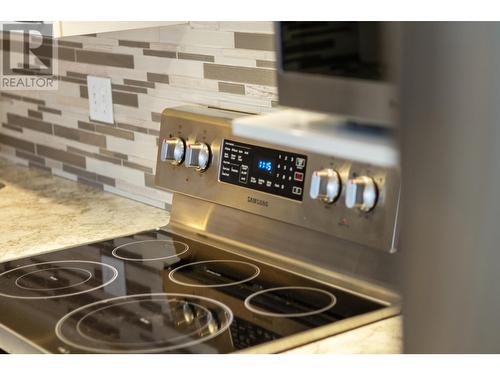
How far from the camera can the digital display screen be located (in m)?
1.77

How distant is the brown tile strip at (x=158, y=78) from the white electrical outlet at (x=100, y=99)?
188 millimetres

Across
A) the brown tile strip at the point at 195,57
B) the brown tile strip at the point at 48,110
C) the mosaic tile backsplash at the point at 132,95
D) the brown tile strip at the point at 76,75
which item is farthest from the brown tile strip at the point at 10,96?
the brown tile strip at the point at 195,57

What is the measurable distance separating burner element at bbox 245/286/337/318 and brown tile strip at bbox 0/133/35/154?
4.37 ft

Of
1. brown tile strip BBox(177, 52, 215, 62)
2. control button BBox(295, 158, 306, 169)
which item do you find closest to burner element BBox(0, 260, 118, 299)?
control button BBox(295, 158, 306, 169)

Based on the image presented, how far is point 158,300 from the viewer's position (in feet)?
5.23

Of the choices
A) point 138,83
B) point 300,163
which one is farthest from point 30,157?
point 300,163

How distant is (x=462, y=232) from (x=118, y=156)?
60.8 inches

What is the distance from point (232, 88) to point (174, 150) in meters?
0.18

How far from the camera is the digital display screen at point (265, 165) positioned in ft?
5.79

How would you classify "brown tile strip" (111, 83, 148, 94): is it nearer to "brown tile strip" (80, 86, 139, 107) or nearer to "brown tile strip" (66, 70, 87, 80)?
"brown tile strip" (80, 86, 139, 107)

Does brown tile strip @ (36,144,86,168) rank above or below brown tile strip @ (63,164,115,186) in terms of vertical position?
above

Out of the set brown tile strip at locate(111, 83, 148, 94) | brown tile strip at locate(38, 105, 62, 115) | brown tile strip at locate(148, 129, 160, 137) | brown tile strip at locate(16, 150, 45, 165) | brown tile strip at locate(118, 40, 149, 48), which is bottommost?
brown tile strip at locate(16, 150, 45, 165)

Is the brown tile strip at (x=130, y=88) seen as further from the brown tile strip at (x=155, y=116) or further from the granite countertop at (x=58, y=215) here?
the granite countertop at (x=58, y=215)
